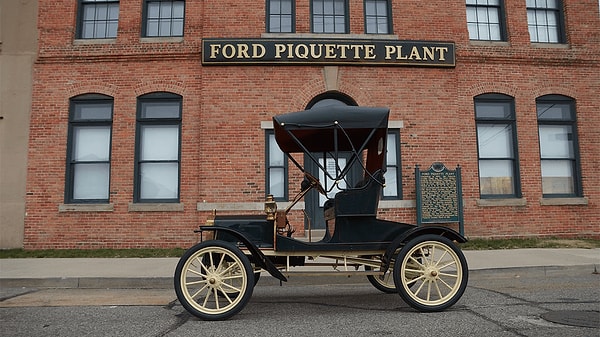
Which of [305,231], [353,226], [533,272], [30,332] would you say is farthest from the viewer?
[305,231]

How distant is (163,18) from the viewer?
39.0 ft

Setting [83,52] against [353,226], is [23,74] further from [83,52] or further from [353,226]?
[353,226]

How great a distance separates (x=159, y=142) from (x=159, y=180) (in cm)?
98

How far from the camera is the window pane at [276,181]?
11.1m

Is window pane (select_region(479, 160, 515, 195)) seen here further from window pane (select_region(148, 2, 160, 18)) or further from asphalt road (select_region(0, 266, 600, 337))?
window pane (select_region(148, 2, 160, 18))

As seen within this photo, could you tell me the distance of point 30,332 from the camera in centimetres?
442

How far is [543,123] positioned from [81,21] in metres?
12.7

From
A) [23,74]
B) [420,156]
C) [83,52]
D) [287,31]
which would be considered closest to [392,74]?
[420,156]

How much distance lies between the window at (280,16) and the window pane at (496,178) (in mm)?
6222

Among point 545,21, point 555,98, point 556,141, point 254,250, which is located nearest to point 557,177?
point 556,141

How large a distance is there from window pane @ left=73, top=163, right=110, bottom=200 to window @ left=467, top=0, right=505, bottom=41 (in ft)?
34.4

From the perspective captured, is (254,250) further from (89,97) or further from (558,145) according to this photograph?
(558,145)

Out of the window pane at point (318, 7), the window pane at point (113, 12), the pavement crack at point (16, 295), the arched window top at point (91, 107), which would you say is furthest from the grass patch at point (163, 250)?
the window pane at point (318, 7)

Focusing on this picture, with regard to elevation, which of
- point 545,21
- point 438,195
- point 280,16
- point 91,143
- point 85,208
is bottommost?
point 85,208
